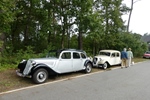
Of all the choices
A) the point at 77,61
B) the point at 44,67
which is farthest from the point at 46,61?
the point at 77,61

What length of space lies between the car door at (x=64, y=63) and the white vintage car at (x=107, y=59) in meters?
3.55

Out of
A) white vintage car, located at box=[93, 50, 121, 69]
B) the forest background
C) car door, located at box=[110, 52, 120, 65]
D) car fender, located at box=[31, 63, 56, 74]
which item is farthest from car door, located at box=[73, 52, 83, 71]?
car door, located at box=[110, 52, 120, 65]

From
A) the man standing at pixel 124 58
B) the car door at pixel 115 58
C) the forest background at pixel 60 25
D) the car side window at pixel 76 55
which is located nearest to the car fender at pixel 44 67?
the car side window at pixel 76 55

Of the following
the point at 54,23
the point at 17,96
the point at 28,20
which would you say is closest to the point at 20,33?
the point at 28,20

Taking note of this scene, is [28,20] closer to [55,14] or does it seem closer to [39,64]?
[55,14]

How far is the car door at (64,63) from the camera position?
7180 millimetres

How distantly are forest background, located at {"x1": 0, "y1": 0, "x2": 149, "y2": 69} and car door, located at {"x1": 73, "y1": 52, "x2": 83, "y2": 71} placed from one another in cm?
357

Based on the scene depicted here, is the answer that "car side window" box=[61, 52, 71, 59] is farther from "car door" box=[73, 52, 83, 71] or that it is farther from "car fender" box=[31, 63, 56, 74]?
"car fender" box=[31, 63, 56, 74]

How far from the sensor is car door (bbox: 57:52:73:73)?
7180 millimetres

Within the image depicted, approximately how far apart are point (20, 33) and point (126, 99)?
1970cm

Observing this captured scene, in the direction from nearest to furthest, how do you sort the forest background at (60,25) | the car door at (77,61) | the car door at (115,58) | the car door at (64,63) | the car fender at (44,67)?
the car fender at (44,67) < the car door at (64,63) < the car door at (77,61) < the forest background at (60,25) < the car door at (115,58)

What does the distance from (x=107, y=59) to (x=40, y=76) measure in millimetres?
6327

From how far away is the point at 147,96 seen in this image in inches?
190

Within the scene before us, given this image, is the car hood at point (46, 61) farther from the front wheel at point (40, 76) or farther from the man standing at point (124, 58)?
the man standing at point (124, 58)
